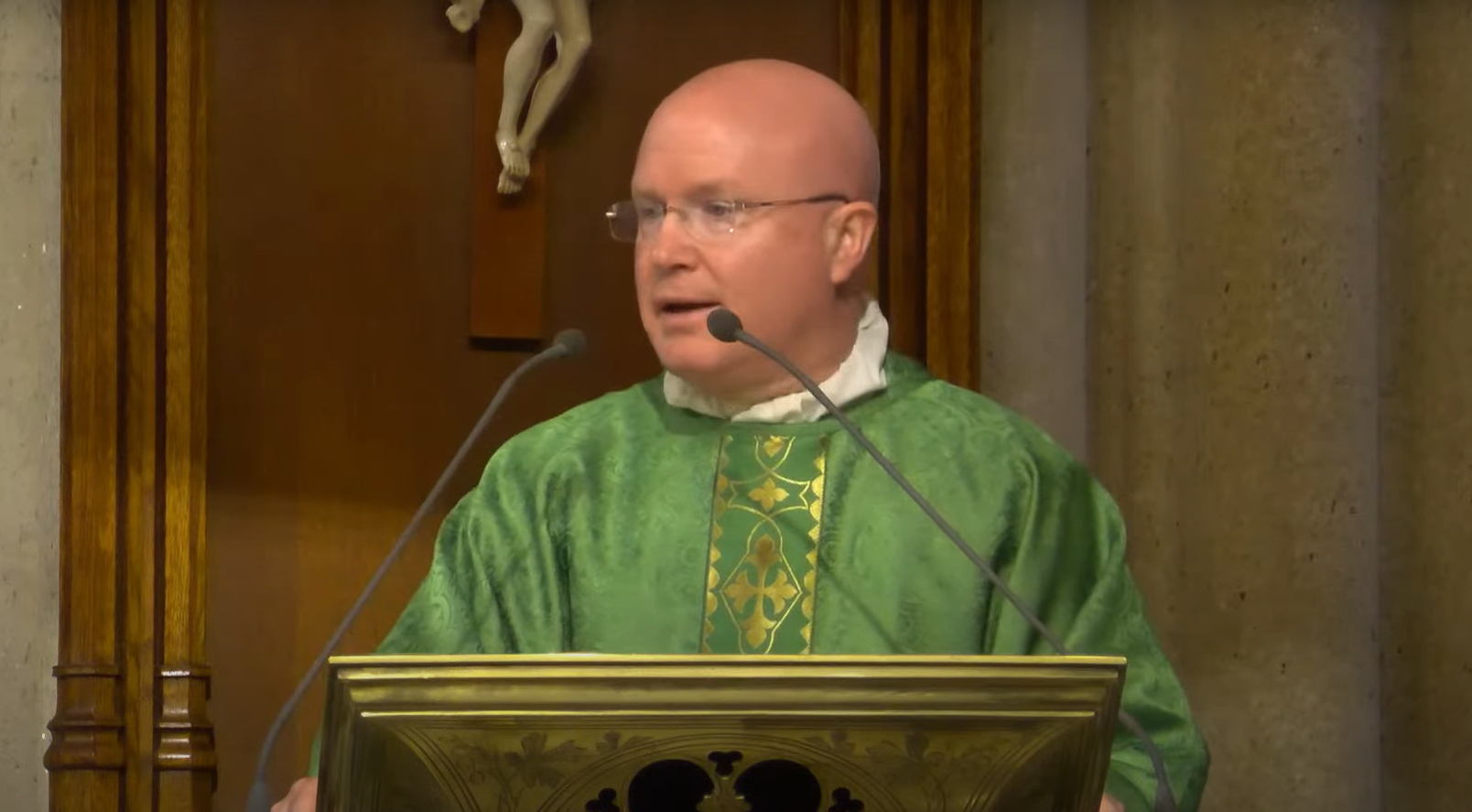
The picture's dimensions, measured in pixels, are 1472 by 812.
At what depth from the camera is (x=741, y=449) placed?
3594 mm

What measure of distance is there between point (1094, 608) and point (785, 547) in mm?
439

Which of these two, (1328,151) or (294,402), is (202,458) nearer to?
(294,402)

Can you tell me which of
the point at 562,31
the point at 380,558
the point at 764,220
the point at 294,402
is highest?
the point at 562,31

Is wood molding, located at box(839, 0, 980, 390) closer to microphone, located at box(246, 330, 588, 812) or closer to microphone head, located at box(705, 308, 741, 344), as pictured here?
microphone head, located at box(705, 308, 741, 344)

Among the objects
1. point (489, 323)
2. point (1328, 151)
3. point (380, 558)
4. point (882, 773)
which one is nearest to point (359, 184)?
point (489, 323)

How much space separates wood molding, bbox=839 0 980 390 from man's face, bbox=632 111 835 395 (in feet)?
2.87

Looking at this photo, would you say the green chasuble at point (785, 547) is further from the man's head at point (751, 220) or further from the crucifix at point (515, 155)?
the crucifix at point (515, 155)

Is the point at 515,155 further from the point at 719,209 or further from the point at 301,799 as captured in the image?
the point at 301,799

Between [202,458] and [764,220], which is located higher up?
[764,220]

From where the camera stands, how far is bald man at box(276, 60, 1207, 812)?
3.45 m

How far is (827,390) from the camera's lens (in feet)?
11.7

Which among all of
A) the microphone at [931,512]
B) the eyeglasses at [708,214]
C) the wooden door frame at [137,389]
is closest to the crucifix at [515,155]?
the wooden door frame at [137,389]

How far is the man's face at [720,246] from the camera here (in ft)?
11.3

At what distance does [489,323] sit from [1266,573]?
1.38m
